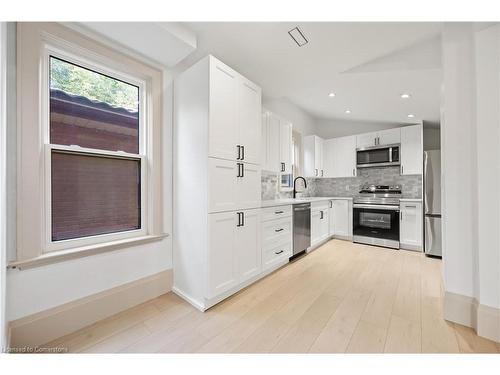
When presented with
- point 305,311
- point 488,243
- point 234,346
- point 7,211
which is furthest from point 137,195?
point 488,243

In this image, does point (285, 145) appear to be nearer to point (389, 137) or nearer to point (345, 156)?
point (345, 156)

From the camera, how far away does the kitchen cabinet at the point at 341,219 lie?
414 cm

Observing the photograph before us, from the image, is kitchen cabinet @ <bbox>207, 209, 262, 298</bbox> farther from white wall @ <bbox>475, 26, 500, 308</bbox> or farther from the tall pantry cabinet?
white wall @ <bbox>475, 26, 500, 308</bbox>

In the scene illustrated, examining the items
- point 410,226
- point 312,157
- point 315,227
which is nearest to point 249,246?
point 315,227

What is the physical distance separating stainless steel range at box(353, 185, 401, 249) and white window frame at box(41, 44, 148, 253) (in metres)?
3.72

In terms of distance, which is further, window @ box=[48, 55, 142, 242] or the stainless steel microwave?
the stainless steel microwave

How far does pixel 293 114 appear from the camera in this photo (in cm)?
438

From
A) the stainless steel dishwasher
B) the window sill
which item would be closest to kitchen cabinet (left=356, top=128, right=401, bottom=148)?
the stainless steel dishwasher

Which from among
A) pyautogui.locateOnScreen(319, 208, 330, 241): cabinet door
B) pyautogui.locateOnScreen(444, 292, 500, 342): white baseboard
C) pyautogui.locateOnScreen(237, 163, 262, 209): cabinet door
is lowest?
pyautogui.locateOnScreen(444, 292, 500, 342): white baseboard

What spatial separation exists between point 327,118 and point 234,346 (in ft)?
16.9

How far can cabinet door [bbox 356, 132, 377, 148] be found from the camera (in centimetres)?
412

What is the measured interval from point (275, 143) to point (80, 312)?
2.90 m

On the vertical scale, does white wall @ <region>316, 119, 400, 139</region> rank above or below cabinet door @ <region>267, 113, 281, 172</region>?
above

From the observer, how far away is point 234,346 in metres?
1.40
